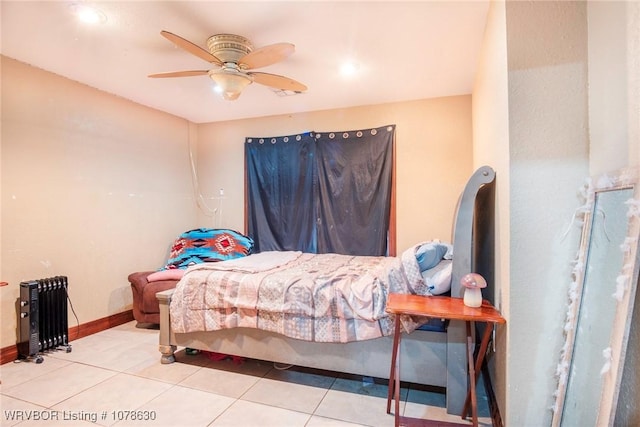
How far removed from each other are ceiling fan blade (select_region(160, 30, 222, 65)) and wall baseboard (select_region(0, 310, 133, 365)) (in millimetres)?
2744

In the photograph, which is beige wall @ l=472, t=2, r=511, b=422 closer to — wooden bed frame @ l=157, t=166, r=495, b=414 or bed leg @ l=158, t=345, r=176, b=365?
wooden bed frame @ l=157, t=166, r=495, b=414

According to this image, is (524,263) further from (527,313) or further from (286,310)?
(286,310)

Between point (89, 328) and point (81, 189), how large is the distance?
1374 mm

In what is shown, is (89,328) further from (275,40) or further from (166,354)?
(275,40)

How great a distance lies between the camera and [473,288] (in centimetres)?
163

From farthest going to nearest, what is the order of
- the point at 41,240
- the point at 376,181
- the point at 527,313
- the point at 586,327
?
the point at 376,181 → the point at 41,240 → the point at 527,313 → the point at 586,327

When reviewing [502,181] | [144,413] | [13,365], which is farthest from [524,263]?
[13,365]

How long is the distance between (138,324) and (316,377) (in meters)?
2.23

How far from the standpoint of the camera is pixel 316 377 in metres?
2.27

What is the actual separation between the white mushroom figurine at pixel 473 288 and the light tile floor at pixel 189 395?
73cm

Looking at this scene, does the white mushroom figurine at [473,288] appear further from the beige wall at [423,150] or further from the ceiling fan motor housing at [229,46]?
the ceiling fan motor housing at [229,46]

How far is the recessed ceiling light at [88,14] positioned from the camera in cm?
188

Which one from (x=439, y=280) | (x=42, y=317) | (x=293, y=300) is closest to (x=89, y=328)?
(x=42, y=317)

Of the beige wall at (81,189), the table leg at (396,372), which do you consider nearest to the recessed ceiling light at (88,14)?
the beige wall at (81,189)
